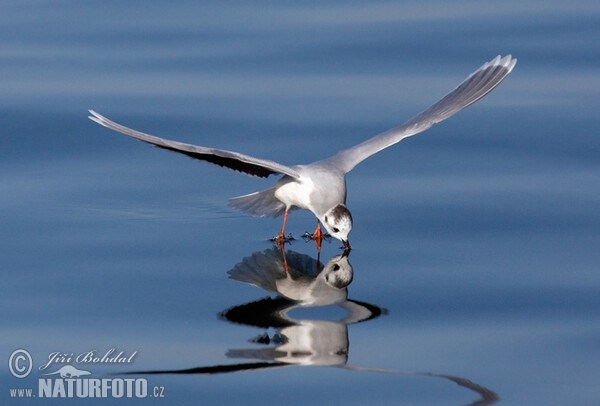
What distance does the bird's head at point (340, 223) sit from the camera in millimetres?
7543

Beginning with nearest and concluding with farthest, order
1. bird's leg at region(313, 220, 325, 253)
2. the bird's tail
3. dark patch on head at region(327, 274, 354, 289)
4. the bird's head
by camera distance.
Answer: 1. dark patch on head at region(327, 274, 354, 289)
2. the bird's head
3. bird's leg at region(313, 220, 325, 253)
4. the bird's tail

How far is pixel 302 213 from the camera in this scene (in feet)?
28.7

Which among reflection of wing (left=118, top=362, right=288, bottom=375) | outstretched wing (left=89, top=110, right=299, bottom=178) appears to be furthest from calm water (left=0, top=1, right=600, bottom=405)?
outstretched wing (left=89, top=110, right=299, bottom=178)

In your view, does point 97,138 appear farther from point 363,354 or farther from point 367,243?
point 363,354

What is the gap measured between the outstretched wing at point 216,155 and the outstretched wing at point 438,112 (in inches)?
26.4

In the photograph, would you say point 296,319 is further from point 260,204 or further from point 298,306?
point 260,204

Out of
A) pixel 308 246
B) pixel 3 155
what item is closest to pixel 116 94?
pixel 3 155

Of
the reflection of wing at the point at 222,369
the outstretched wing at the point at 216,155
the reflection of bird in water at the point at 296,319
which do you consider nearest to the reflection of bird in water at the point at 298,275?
the reflection of bird in water at the point at 296,319

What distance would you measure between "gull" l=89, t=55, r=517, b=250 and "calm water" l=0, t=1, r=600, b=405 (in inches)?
7.2

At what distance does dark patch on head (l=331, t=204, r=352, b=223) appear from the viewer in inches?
298

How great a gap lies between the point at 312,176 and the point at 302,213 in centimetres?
73

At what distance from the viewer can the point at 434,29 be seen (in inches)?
479

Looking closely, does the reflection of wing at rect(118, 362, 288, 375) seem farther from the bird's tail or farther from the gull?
the bird's tail

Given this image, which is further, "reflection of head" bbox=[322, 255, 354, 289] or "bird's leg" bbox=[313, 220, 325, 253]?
"bird's leg" bbox=[313, 220, 325, 253]
